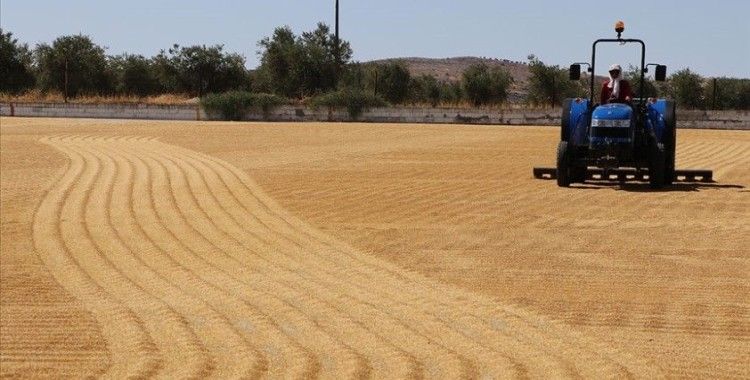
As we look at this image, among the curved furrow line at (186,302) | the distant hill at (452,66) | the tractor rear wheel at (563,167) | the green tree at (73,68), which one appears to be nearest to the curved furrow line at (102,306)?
the curved furrow line at (186,302)

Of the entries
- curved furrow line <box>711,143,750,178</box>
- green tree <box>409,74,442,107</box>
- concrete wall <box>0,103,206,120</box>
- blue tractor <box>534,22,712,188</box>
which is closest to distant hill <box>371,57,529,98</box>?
green tree <box>409,74,442,107</box>

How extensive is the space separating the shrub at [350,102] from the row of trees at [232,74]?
1178 centimetres

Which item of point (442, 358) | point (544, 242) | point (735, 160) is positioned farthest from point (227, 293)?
point (735, 160)

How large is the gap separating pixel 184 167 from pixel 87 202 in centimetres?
551

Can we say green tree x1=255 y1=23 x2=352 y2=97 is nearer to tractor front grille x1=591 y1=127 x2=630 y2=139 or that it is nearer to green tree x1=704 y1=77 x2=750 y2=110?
green tree x1=704 y1=77 x2=750 y2=110

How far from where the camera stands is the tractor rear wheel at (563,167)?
52.0 feet

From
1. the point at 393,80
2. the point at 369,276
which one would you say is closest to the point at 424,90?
the point at 393,80

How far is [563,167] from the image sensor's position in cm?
1581

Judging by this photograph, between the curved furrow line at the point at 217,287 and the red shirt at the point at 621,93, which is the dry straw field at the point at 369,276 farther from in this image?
the red shirt at the point at 621,93

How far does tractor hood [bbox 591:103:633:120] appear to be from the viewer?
608 inches

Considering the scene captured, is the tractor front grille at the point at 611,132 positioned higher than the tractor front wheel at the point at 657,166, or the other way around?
the tractor front grille at the point at 611,132

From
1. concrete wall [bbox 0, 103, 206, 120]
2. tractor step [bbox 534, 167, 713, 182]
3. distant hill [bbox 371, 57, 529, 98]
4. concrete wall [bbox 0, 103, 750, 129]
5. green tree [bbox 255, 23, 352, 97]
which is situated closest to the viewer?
tractor step [bbox 534, 167, 713, 182]

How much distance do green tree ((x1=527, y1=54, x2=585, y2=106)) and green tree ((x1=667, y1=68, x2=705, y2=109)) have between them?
4255 mm

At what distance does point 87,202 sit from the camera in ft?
46.9
